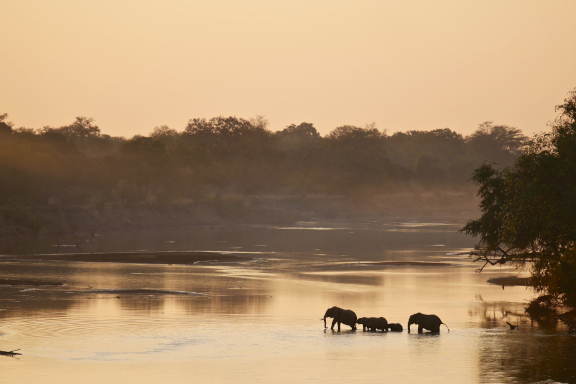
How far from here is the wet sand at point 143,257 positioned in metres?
67.2

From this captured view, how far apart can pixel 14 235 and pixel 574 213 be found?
256 feet

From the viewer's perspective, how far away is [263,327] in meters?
32.9

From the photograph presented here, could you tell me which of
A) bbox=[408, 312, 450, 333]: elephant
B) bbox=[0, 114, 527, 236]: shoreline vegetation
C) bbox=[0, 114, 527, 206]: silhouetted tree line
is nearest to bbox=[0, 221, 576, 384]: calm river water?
bbox=[408, 312, 450, 333]: elephant

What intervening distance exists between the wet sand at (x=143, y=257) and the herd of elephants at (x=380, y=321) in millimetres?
36352

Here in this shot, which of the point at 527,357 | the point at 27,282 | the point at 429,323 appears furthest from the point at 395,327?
the point at 27,282

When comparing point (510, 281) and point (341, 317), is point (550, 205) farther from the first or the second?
point (510, 281)

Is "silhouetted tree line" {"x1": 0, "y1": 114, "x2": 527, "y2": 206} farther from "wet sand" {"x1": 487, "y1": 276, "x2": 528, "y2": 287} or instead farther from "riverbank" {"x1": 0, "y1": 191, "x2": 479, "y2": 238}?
"wet sand" {"x1": 487, "y1": 276, "x2": 528, "y2": 287}

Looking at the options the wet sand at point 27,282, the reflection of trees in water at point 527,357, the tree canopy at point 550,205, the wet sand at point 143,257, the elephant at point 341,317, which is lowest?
the reflection of trees in water at point 527,357

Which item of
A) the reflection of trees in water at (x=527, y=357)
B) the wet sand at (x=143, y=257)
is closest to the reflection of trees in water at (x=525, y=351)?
the reflection of trees in water at (x=527, y=357)

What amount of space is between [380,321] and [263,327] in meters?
4.93

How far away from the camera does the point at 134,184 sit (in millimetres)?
135875

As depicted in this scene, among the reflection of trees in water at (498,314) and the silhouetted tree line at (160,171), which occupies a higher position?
the silhouetted tree line at (160,171)

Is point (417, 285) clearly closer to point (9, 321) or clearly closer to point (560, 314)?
point (560, 314)

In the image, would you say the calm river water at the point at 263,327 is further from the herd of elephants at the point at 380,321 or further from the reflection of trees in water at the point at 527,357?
the herd of elephants at the point at 380,321
